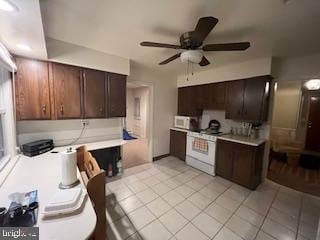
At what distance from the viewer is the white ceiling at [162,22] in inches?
51.3

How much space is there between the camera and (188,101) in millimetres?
3945

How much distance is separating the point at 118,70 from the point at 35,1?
5.78 ft

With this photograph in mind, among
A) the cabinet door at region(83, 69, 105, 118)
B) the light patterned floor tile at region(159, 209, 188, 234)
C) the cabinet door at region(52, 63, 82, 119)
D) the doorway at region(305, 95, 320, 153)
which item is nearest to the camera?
the light patterned floor tile at region(159, 209, 188, 234)

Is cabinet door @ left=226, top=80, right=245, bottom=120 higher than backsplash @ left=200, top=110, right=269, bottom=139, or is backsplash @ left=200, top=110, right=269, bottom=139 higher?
cabinet door @ left=226, top=80, right=245, bottom=120

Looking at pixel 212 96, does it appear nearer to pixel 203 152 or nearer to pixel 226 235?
pixel 203 152

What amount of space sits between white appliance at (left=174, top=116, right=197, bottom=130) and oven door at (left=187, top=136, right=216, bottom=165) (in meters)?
0.34

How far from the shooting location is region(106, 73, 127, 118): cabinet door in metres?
2.63

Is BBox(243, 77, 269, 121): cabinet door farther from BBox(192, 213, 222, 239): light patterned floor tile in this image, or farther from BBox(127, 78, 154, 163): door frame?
BBox(127, 78, 154, 163): door frame

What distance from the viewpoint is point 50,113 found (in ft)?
7.06

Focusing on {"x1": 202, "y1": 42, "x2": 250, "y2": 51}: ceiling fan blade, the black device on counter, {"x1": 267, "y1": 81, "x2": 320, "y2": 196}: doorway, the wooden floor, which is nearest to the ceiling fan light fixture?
{"x1": 202, "y1": 42, "x2": 250, "y2": 51}: ceiling fan blade

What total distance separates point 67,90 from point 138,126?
3.33 metres

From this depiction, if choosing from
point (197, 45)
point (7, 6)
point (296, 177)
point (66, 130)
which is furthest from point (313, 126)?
point (7, 6)

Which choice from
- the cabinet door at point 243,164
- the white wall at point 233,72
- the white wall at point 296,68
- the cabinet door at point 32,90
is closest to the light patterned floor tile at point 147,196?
the cabinet door at point 243,164

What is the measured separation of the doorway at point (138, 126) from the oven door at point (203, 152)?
1.03 meters
